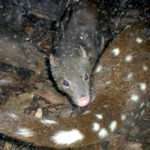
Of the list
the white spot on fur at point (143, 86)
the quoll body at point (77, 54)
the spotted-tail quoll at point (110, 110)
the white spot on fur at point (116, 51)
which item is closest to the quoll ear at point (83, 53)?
the quoll body at point (77, 54)

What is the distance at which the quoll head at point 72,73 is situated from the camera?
4180mm

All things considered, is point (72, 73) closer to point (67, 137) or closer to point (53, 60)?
point (53, 60)

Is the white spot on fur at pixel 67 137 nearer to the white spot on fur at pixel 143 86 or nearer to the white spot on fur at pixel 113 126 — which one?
the white spot on fur at pixel 113 126

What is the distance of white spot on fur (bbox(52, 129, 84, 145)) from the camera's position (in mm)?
3179

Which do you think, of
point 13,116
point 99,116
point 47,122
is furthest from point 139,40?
point 13,116

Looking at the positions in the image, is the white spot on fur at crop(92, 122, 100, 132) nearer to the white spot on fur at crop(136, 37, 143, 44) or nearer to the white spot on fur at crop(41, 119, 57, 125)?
the white spot on fur at crop(41, 119, 57, 125)

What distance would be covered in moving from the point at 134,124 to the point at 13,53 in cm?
197

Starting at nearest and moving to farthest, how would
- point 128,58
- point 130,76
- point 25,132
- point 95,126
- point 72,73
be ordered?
point 25,132, point 95,126, point 130,76, point 128,58, point 72,73

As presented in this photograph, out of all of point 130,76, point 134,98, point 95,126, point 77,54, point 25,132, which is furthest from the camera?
point 77,54

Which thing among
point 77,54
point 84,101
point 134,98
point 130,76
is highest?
point 77,54

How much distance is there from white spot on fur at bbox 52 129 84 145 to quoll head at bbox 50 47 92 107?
2.73ft

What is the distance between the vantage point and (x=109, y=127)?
3326mm

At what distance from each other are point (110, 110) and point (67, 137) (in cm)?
56

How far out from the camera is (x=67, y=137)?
10.5ft
